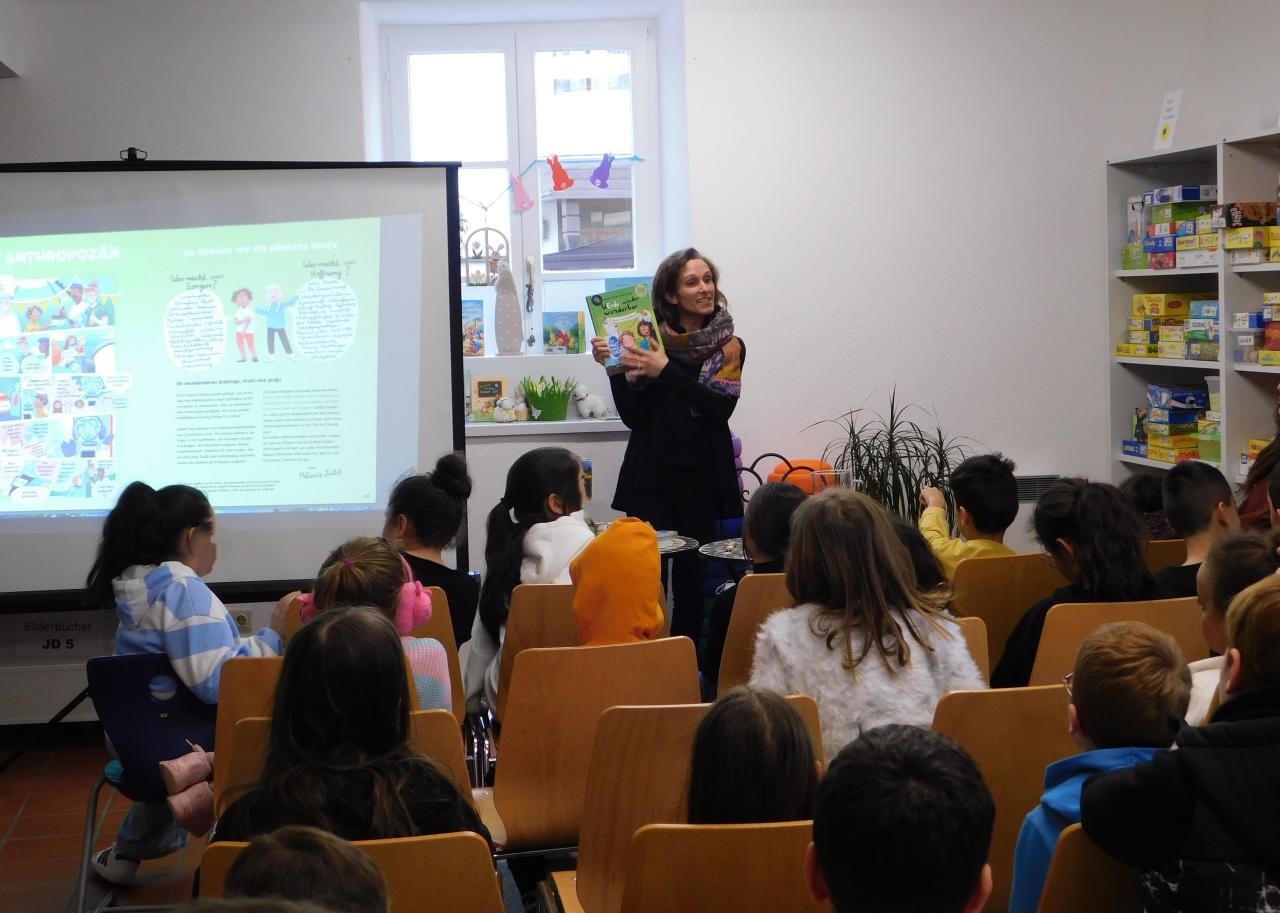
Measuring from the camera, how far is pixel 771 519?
2.90 meters

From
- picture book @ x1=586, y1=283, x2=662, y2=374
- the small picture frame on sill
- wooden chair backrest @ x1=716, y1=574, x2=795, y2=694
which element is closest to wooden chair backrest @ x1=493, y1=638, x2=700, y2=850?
wooden chair backrest @ x1=716, y1=574, x2=795, y2=694

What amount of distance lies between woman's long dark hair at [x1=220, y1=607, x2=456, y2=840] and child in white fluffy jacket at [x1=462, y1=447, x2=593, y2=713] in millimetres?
1214

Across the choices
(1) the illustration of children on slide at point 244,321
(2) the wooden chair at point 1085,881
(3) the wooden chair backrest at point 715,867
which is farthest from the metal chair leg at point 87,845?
(2) the wooden chair at point 1085,881

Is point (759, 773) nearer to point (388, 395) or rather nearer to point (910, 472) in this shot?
point (388, 395)

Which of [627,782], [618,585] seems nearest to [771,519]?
[618,585]

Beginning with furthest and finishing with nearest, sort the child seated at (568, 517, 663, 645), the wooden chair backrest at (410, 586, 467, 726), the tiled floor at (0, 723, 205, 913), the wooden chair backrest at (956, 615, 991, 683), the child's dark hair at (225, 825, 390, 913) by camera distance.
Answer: the tiled floor at (0, 723, 205, 913)
the wooden chair backrest at (410, 586, 467, 726)
the child seated at (568, 517, 663, 645)
the wooden chair backrest at (956, 615, 991, 683)
the child's dark hair at (225, 825, 390, 913)

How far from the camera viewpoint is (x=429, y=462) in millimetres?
4059

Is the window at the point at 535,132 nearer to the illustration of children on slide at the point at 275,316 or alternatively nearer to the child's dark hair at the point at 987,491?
the illustration of children on slide at the point at 275,316

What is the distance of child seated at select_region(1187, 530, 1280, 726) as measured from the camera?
2.01 meters

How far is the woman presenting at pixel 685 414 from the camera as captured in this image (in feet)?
13.0

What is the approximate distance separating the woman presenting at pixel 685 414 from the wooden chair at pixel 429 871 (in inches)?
102

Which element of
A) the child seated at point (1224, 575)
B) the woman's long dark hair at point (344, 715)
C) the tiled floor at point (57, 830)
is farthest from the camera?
the tiled floor at point (57, 830)

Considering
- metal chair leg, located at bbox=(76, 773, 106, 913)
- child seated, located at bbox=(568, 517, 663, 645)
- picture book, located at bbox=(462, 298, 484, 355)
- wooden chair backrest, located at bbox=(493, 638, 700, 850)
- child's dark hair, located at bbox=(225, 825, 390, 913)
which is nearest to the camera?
child's dark hair, located at bbox=(225, 825, 390, 913)

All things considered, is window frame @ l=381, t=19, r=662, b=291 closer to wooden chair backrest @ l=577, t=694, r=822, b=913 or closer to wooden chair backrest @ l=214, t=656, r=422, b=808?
wooden chair backrest @ l=214, t=656, r=422, b=808
